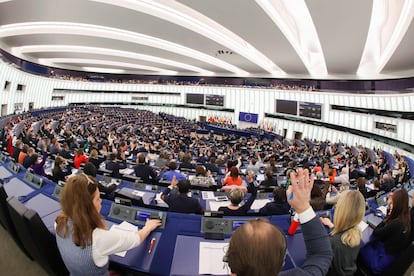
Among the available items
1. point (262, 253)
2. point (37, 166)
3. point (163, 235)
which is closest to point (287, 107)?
point (37, 166)

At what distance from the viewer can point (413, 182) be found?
6.50 metres

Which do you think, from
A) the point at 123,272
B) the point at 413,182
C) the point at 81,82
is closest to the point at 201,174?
the point at 123,272

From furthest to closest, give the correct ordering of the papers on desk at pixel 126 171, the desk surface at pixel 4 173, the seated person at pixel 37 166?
the papers on desk at pixel 126 171 → the seated person at pixel 37 166 → the desk surface at pixel 4 173

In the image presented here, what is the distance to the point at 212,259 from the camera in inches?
87.0

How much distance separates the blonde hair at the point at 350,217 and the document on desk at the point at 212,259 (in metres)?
1.11

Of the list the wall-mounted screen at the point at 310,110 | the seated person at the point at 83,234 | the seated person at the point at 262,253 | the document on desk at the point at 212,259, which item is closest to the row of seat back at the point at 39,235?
the seated person at the point at 83,234

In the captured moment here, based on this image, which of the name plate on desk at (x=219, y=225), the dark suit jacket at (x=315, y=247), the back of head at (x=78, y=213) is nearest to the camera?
the dark suit jacket at (x=315, y=247)

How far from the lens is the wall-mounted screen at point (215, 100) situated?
33875 mm

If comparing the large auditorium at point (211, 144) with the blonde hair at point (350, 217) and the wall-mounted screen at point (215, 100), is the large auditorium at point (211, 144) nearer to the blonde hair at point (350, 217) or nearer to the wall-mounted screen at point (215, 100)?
the blonde hair at point (350, 217)

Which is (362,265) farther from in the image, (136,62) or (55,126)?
(136,62)

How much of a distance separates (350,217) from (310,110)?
86.0 ft

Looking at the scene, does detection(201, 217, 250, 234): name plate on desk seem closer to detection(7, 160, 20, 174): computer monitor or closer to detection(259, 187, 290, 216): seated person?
detection(259, 187, 290, 216): seated person

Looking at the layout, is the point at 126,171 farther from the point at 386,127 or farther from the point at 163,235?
the point at 386,127

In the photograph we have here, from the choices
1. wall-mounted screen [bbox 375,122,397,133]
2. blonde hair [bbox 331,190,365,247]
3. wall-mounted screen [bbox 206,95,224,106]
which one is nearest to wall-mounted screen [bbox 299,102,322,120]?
wall-mounted screen [bbox 375,122,397,133]
